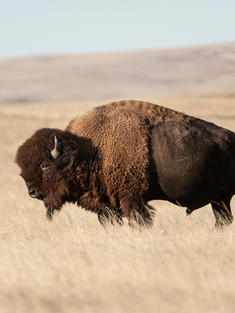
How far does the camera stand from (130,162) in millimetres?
7137

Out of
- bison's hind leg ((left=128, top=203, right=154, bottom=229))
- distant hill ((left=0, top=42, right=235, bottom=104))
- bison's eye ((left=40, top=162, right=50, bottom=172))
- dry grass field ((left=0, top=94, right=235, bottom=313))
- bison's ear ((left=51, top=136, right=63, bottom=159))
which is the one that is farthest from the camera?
distant hill ((left=0, top=42, right=235, bottom=104))

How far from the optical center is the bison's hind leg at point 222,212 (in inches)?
301

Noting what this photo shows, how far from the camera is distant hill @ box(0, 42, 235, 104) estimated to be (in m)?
118

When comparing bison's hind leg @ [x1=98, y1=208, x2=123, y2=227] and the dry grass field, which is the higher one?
the dry grass field

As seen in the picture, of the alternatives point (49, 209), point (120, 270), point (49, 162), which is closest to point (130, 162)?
point (49, 162)

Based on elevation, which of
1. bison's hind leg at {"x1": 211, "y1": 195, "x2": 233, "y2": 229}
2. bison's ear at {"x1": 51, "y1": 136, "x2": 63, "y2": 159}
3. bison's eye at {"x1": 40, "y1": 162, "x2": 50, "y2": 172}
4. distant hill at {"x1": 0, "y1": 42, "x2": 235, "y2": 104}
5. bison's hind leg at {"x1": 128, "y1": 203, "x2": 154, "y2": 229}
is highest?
bison's ear at {"x1": 51, "y1": 136, "x2": 63, "y2": 159}

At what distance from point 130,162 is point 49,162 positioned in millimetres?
980

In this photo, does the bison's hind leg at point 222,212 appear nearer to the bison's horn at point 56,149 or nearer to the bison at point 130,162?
the bison at point 130,162

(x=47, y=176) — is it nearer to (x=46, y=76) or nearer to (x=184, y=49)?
(x=46, y=76)

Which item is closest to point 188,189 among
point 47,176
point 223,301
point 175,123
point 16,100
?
point 175,123

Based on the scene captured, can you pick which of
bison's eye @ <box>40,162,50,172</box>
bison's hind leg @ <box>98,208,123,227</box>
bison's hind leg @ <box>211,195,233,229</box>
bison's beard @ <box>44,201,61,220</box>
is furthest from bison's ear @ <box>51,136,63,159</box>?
bison's hind leg @ <box>211,195,233,229</box>

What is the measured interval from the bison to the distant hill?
99.3 m

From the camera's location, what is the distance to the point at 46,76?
139 meters

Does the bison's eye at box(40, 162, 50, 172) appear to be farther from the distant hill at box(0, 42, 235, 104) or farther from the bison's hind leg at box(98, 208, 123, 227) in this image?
the distant hill at box(0, 42, 235, 104)
